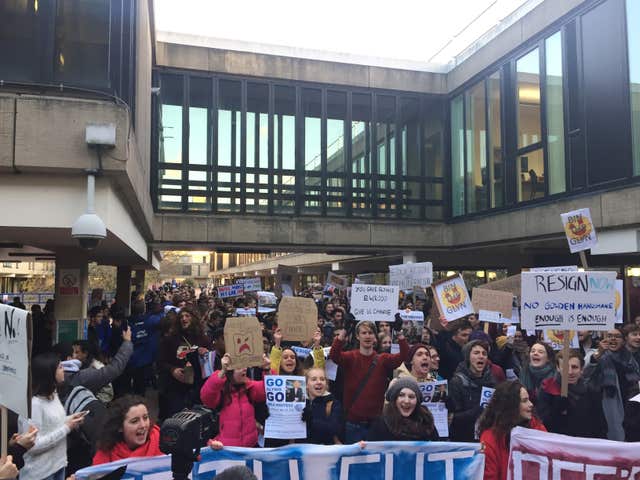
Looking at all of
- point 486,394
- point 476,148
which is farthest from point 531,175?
point 486,394

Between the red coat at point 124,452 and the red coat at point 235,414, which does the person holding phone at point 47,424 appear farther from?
the red coat at point 235,414

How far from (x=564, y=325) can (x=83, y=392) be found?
426cm

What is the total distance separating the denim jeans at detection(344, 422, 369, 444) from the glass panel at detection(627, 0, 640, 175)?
1029 cm

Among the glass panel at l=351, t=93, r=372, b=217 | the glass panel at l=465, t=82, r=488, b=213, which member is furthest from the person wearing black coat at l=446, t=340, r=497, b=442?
the glass panel at l=351, t=93, r=372, b=217

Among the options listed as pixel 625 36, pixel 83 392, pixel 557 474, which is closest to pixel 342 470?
pixel 557 474

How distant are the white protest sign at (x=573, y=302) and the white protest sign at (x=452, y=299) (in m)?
2.32

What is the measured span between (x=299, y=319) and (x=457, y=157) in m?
15.1

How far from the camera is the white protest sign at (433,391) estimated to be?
516 cm

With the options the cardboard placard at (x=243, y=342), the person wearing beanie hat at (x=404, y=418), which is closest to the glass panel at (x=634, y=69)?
the person wearing beanie hat at (x=404, y=418)

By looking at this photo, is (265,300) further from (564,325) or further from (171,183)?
(564,325)

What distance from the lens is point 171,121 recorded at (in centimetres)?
1906

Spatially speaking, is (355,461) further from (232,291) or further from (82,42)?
(232,291)

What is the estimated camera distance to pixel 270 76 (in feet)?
63.2

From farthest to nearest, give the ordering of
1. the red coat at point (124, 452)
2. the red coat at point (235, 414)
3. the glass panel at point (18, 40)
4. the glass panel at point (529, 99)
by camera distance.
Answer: the glass panel at point (529, 99) → the glass panel at point (18, 40) → the red coat at point (235, 414) → the red coat at point (124, 452)
